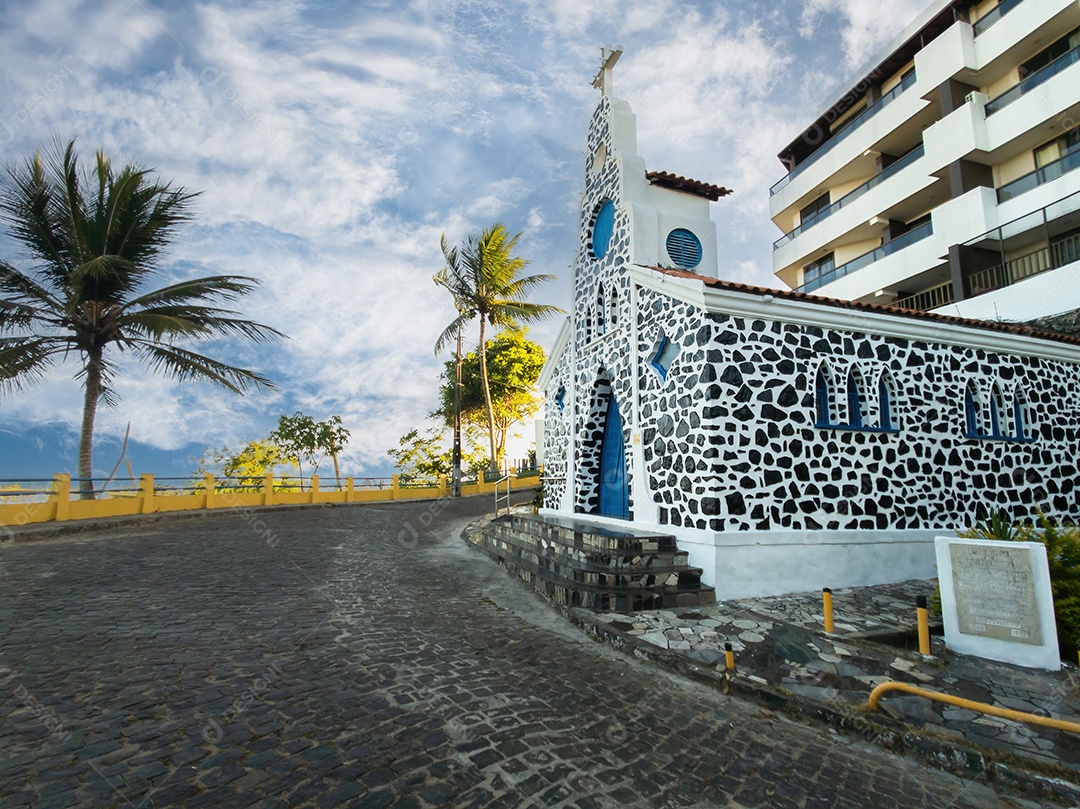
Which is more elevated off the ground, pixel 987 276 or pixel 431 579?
pixel 987 276

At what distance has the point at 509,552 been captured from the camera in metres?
10.1

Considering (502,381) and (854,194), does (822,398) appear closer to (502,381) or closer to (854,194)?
(854,194)

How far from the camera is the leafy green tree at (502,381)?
33031mm

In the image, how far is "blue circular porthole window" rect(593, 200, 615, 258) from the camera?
1102cm

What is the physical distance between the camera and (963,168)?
17.8m

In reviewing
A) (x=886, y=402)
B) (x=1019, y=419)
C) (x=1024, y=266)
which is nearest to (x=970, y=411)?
(x=1019, y=419)

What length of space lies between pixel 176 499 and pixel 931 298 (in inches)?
1056

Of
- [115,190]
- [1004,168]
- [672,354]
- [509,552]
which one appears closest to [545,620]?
[509,552]

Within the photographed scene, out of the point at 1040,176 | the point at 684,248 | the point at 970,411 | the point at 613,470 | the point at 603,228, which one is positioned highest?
the point at 1040,176

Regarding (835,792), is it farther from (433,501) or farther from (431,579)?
(433,501)

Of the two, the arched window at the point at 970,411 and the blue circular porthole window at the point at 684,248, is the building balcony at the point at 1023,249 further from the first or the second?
the blue circular porthole window at the point at 684,248

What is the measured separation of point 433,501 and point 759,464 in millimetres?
18733

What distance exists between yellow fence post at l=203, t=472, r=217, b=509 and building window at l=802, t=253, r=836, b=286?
83.5 ft

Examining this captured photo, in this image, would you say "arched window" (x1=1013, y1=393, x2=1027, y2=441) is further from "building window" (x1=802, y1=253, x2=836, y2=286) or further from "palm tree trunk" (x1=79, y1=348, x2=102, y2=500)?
"palm tree trunk" (x1=79, y1=348, x2=102, y2=500)
